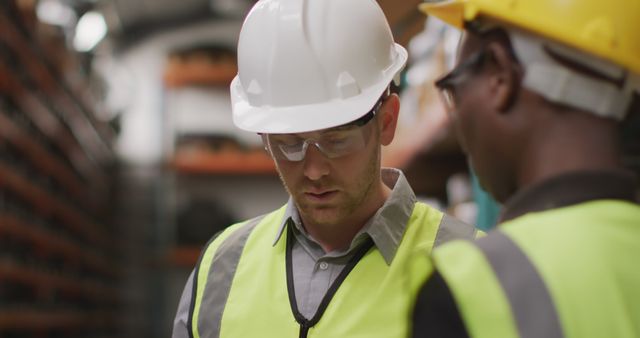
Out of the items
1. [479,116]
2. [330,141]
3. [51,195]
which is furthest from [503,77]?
[51,195]

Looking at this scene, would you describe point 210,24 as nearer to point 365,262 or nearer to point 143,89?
point 143,89

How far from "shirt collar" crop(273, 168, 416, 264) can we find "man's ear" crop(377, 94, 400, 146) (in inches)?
4.4

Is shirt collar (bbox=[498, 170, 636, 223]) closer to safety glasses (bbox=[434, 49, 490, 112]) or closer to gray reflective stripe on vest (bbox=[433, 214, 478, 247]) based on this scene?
safety glasses (bbox=[434, 49, 490, 112])

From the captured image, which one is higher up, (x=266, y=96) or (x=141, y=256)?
(x=266, y=96)

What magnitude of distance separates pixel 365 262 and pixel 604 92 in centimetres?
79

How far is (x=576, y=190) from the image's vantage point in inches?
45.6

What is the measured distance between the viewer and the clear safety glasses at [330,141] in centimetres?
186

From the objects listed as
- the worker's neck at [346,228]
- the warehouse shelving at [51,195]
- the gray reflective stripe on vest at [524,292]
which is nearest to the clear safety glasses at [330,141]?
the worker's neck at [346,228]

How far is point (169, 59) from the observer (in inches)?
385

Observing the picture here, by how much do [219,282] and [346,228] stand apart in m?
0.33

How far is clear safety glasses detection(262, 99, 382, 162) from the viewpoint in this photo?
1861mm

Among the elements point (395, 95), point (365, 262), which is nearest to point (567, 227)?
point (365, 262)

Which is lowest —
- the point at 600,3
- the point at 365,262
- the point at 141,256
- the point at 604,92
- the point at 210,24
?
the point at 141,256

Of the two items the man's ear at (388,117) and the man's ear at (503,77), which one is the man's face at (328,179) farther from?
the man's ear at (503,77)
